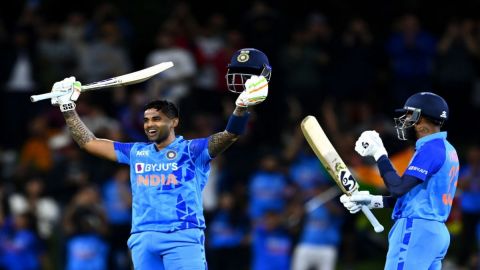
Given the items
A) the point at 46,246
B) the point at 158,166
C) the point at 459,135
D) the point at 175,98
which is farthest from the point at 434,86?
the point at 158,166

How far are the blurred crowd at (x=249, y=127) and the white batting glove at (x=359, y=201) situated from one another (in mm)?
6318

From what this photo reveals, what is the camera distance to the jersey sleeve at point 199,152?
353 inches

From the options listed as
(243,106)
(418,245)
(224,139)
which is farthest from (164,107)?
(418,245)

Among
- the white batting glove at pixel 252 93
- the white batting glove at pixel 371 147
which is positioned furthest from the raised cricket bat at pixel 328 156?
the white batting glove at pixel 252 93

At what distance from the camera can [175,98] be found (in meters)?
16.8

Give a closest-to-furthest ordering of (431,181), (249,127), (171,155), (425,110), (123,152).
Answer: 1. (431,181)
2. (425,110)
3. (171,155)
4. (123,152)
5. (249,127)

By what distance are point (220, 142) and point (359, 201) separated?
124 centimetres

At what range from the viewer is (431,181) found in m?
8.80

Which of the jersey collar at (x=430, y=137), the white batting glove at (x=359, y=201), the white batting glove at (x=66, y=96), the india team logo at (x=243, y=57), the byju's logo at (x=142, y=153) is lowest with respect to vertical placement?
the white batting glove at (x=359, y=201)

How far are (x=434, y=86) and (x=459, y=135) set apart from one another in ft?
3.82

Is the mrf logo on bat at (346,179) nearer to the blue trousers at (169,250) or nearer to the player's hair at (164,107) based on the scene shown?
the blue trousers at (169,250)

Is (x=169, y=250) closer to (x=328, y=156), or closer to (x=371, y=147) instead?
(x=328, y=156)

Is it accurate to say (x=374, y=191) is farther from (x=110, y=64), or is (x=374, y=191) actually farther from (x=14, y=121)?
(x=14, y=121)

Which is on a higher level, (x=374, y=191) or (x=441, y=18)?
(x=441, y=18)
